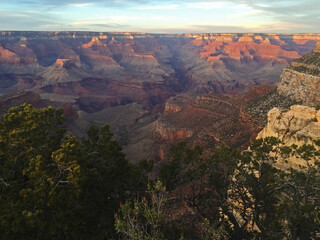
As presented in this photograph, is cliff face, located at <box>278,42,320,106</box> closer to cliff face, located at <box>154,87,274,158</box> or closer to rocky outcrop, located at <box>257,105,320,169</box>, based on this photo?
cliff face, located at <box>154,87,274,158</box>

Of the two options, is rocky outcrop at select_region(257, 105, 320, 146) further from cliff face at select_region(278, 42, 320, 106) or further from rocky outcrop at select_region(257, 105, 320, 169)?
cliff face at select_region(278, 42, 320, 106)

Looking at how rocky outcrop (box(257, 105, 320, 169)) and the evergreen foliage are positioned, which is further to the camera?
rocky outcrop (box(257, 105, 320, 169))

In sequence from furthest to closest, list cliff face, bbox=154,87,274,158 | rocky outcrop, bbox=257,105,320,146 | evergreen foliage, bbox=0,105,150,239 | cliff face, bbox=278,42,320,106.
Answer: cliff face, bbox=278,42,320,106 < cliff face, bbox=154,87,274,158 < rocky outcrop, bbox=257,105,320,146 < evergreen foliage, bbox=0,105,150,239

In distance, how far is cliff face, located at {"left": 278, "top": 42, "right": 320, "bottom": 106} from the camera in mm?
46928

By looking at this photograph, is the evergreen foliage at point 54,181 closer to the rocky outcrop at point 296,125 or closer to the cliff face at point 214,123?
the rocky outcrop at point 296,125

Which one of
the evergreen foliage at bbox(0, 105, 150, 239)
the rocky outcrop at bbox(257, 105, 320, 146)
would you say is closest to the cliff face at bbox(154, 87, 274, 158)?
the rocky outcrop at bbox(257, 105, 320, 146)

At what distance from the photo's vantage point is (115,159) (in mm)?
20172

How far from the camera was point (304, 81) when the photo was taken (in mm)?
49812

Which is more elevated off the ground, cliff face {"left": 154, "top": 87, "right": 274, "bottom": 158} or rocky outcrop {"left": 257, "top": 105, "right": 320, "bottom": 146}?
rocky outcrop {"left": 257, "top": 105, "right": 320, "bottom": 146}

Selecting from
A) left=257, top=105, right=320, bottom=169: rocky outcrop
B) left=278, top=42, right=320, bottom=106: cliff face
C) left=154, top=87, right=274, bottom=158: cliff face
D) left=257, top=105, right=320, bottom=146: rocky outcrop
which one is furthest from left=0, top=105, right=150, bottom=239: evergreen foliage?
left=278, top=42, right=320, bottom=106: cliff face

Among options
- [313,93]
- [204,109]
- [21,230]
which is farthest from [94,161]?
[204,109]

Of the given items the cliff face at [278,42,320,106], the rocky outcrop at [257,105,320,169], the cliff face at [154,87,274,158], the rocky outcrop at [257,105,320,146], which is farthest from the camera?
the cliff face at [278,42,320,106]

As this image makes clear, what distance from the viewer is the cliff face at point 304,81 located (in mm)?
46928

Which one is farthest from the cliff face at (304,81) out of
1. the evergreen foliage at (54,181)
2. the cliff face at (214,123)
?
the evergreen foliage at (54,181)
